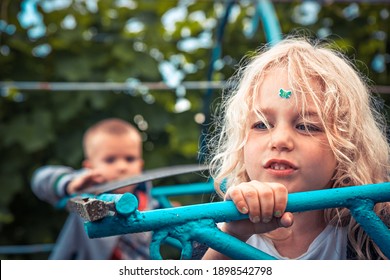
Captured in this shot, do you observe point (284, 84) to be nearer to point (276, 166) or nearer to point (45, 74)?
point (276, 166)

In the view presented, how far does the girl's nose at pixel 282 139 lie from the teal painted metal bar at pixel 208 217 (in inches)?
3.8

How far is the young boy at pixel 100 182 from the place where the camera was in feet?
5.23

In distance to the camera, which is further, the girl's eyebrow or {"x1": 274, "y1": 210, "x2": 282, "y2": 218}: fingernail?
the girl's eyebrow

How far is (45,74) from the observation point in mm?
2359

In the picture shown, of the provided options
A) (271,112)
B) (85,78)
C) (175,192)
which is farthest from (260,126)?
(85,78)

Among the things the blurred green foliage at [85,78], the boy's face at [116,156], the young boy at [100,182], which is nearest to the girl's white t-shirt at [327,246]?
the young boy at [100,182]

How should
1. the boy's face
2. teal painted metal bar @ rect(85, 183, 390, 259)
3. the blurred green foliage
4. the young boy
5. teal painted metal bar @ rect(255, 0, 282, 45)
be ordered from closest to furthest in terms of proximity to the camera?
1. teal painted metal bar @ rect(85, 183, 390, 259)
2. teal painted metal bar @ rect(255, 0, 282, 45)
3. the young boy
4. the boy's face
5. the blurred green foliage

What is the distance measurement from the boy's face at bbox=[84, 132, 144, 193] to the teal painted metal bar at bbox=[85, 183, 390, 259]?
1.22 metres

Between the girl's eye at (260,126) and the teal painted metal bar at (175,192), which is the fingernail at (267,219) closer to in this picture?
the girl's eye at (260,126)

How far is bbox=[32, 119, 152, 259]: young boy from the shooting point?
159 cm

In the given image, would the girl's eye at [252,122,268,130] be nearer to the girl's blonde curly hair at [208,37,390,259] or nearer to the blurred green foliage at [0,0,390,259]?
the girl's blonde curly hair at [208,37,390,259]

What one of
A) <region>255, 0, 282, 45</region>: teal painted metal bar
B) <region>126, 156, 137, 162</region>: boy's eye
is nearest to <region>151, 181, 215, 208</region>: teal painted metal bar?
<region>255, 0, 282, 45</region>: teal painted metal bar

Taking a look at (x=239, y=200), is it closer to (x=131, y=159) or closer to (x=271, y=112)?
(x=271, y=112)
